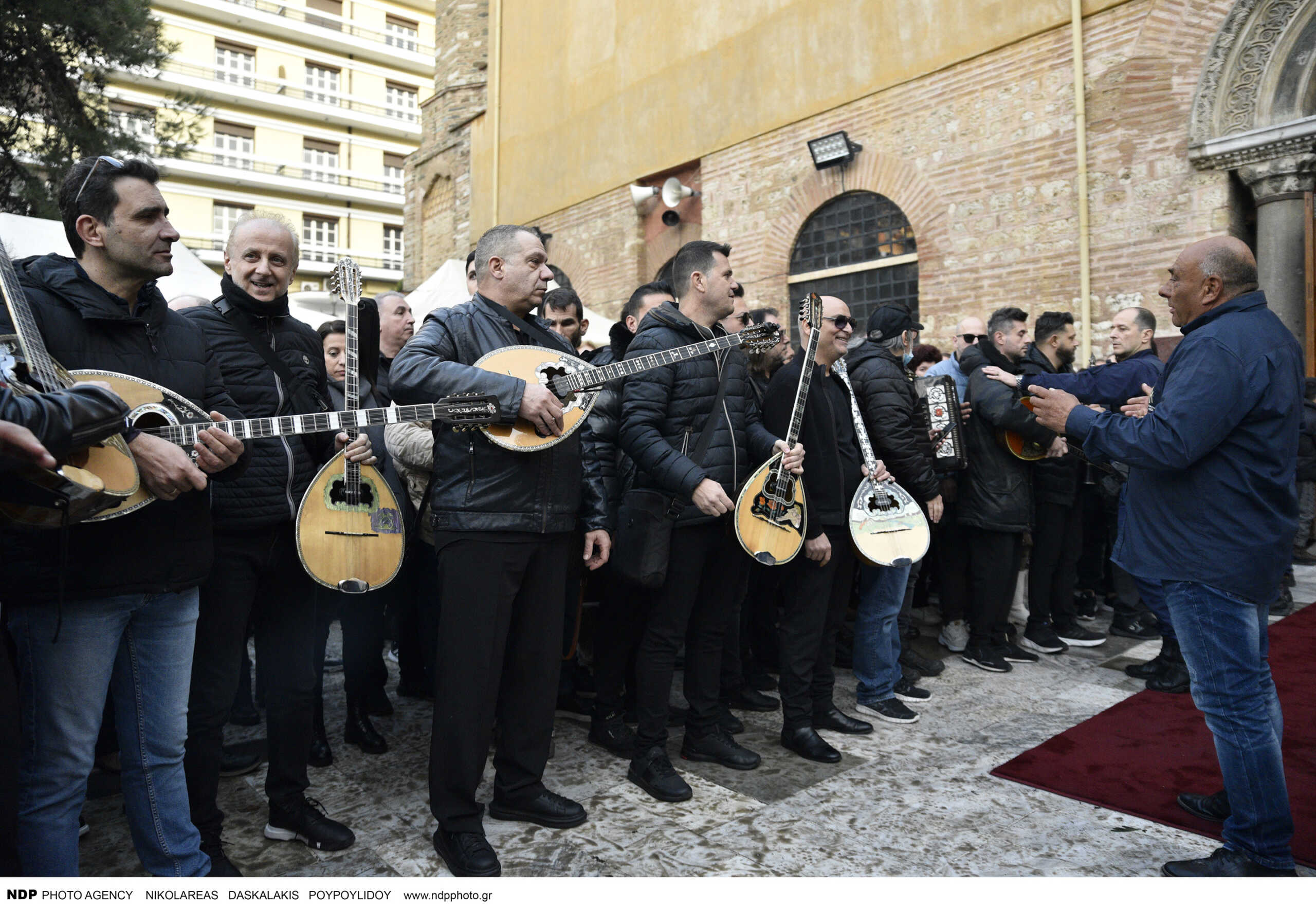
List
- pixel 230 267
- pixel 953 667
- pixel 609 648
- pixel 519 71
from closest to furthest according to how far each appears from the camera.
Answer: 1. pixel 230 267
2. pixel 609 648
3. pixel 953 667
4. pixel 519 71

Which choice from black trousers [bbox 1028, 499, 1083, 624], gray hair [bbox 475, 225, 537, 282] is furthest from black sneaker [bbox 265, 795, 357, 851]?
black trousers [bbox 1028, 499, 1083, 624]

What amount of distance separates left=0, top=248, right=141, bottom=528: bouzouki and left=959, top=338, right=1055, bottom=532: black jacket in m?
4.52

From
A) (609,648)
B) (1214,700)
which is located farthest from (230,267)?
(1214,700)

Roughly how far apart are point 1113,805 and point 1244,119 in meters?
7.29

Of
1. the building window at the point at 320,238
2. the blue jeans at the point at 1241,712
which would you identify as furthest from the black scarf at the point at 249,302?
the building window at the point at 320,238

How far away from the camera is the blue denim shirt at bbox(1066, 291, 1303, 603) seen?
2.78 m

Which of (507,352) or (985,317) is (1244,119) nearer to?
(985,317)

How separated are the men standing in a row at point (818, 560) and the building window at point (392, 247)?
34.1 metres

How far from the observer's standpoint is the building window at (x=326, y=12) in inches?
1353

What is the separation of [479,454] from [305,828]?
143 cm

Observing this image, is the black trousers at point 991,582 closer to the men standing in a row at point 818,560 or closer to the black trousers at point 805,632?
the men standing in a row at point 818,560

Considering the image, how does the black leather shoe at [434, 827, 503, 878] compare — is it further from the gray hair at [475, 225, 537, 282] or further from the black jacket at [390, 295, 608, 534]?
the gray hair at [475, 225, 537, 282]

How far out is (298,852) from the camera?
2961 millimetres

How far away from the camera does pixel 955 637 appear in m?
5.63
